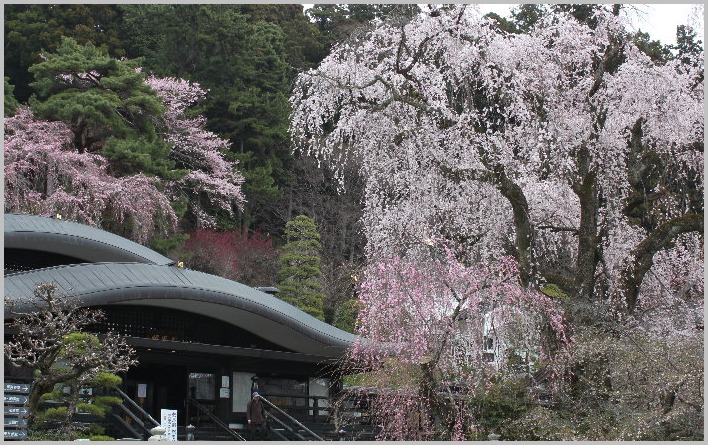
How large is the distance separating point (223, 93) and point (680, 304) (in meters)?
20.2

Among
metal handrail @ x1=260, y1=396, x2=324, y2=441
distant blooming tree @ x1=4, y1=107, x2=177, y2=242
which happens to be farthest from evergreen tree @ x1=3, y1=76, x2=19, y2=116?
metal handrail @ x1=260, y1=396, x2=324, y2=441

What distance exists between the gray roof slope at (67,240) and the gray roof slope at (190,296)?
1.13m

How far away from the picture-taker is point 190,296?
13.9 meters

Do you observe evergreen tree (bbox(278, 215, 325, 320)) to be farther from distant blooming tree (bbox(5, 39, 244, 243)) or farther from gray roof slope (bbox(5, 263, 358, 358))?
gray roof slope (bbox(5, 263, 358, 358))

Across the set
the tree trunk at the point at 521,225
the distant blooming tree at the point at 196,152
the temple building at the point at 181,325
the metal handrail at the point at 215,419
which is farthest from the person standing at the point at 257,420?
the distant blooming tree at the point at 196,152

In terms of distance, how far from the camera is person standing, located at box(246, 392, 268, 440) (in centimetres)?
1545

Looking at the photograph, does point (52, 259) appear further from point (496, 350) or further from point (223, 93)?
point (223, 93)

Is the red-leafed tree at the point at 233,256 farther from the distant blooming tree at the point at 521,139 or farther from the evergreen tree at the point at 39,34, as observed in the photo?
the distant blooming tree at the point at 521,139

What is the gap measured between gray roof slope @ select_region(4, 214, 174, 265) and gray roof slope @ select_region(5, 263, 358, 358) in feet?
3.71

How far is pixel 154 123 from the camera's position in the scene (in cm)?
2814

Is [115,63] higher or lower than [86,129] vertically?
higher

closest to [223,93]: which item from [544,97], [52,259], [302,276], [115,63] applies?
[115,63]

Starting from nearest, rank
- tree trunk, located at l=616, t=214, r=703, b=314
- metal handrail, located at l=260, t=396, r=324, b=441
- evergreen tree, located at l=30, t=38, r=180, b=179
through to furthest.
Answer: tree trunk, located at l=616, t=214, r=703, b=314 < metal handrail, located at l=260, t=396, r=324, b=441 < evergreen tree, located at l=30, t=38, r=180, b=179

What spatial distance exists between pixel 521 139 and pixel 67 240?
7.49 meters
